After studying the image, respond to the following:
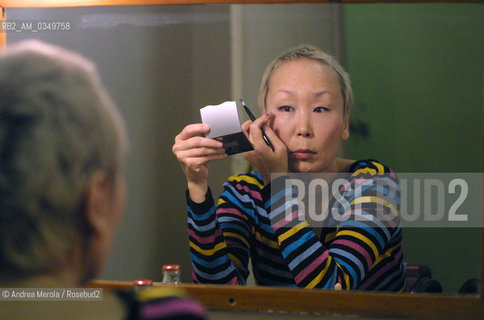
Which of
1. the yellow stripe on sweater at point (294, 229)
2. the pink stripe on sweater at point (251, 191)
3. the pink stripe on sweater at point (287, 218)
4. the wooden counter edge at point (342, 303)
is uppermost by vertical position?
the pink stripe on sweater at point (251, 191)

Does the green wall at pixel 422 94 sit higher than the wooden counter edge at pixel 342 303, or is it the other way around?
the green wall at pixel 422 94

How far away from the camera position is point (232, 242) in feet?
3.37

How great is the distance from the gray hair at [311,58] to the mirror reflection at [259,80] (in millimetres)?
12

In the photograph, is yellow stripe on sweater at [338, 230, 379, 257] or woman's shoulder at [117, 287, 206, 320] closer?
woman's shoulder at [117, 287, 206, 320]

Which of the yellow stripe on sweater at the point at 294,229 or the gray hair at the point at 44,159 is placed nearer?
the gray hair at the point at 44,159

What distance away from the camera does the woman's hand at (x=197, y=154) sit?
1.02 meters

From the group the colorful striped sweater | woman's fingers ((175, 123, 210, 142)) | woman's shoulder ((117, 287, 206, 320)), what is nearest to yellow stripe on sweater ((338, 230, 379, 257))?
the colorful striped sweater

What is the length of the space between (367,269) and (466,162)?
0.28 metres

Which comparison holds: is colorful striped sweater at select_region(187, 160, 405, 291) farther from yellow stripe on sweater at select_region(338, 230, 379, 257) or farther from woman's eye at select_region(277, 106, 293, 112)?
woman's eye at select_region(277, 106, 293, 112)

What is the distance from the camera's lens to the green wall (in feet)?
3.20

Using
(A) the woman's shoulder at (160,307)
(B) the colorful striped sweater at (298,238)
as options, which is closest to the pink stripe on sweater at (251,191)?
(B) the colorful striped sweater at (298,238)

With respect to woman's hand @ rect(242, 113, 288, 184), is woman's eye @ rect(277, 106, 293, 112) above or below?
above

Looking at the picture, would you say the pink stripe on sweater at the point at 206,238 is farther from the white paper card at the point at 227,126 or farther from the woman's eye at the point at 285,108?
the woman's eye at the point at 285,108

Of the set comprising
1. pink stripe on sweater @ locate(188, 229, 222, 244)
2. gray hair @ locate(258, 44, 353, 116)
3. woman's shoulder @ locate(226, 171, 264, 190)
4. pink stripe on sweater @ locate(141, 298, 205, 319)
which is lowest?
pink stripe on sweater @ locate(141, 298, 205, 319)
